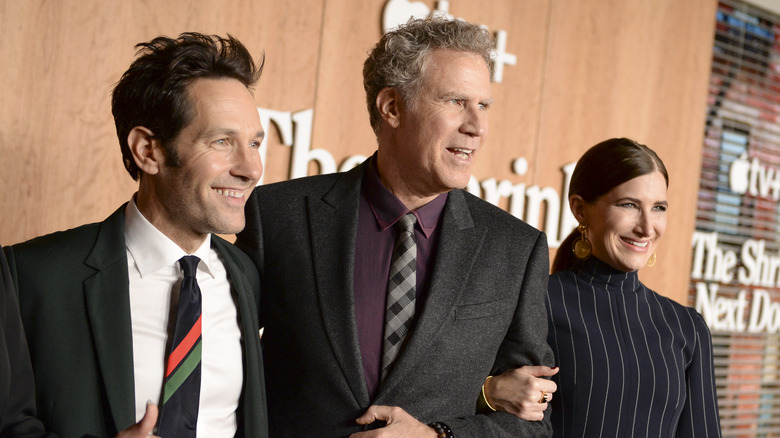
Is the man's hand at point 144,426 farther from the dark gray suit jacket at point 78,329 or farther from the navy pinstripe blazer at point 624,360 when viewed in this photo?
the navy pinstripe blazer at point 624,360

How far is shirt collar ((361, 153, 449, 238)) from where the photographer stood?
5.64 feet

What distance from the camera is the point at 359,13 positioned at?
3.12 meters

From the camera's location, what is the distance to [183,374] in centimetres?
139

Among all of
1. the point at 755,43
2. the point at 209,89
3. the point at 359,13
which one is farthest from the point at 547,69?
the point at 209,89

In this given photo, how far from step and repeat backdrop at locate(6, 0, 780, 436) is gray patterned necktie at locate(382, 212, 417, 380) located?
4.18 feet

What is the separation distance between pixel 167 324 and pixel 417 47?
820mm

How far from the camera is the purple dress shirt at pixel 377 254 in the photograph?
162cm

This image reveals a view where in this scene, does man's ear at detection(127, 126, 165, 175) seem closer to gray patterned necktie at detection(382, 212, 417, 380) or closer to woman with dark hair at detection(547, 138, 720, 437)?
gray patterned necktie at detection(382, 212, 417, 380)

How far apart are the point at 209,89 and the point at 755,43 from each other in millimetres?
4643

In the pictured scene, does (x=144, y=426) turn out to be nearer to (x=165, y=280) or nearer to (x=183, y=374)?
(x=183, y=374)

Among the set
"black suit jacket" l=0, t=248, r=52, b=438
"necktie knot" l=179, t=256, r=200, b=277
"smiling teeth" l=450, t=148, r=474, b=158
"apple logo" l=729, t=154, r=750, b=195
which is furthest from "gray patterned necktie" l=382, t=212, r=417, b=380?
"apple logo" l=729, t=154, r=750, b=195

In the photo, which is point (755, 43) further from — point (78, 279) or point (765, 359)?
point (78, 279)

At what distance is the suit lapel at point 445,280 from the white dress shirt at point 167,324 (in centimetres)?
31

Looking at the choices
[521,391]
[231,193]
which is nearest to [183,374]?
[231,193]
